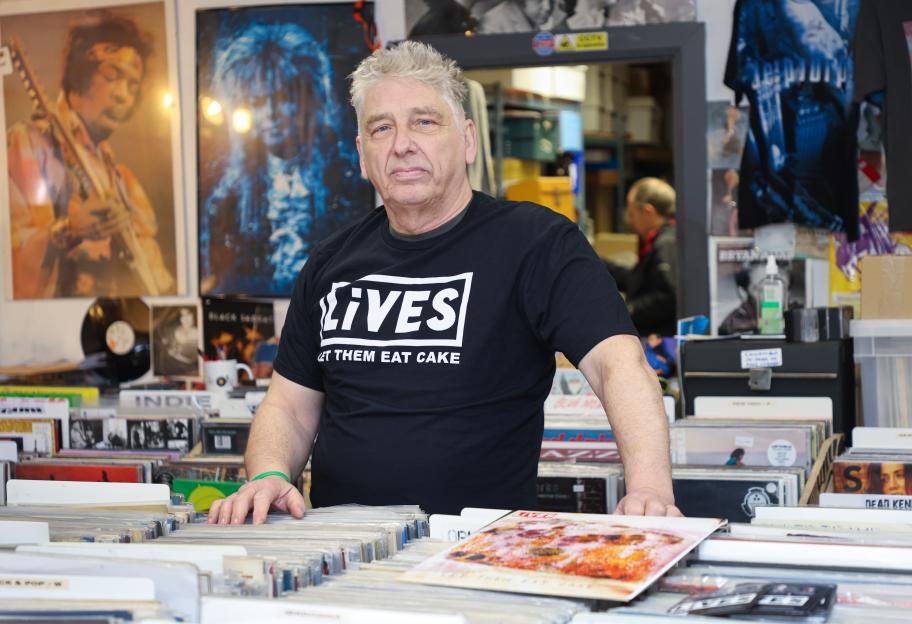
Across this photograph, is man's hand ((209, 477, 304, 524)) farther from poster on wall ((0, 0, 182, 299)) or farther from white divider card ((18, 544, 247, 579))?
poster on wall ((0, 0, 182, 299))

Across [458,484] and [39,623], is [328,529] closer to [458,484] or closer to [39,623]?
[39,623]

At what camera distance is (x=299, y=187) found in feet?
17.4

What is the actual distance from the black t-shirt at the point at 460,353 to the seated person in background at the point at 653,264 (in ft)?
11.7

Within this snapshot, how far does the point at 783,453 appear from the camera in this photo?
3104 mm

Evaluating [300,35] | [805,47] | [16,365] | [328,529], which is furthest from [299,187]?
[328,529]

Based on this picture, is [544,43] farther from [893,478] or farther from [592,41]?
[893,478]

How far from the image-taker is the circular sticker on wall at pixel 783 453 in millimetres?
3094

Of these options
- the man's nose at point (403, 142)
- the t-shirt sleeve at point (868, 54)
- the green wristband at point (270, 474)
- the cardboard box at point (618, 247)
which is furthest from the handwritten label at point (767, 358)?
the cardboard box at point (618, 247)

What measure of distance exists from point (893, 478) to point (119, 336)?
12.4 feet

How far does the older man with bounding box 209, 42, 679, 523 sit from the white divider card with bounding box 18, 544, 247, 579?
84cm

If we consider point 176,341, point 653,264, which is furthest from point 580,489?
point 653,264

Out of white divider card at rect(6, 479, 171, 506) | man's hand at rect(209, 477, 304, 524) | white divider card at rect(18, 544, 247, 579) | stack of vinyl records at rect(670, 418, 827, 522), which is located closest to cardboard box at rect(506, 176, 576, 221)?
stack of vinyl records at rect(670, 418, 827, 522)

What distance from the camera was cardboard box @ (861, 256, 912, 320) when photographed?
12.5ft

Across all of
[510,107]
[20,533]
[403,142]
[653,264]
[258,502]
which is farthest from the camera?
[510,107]
